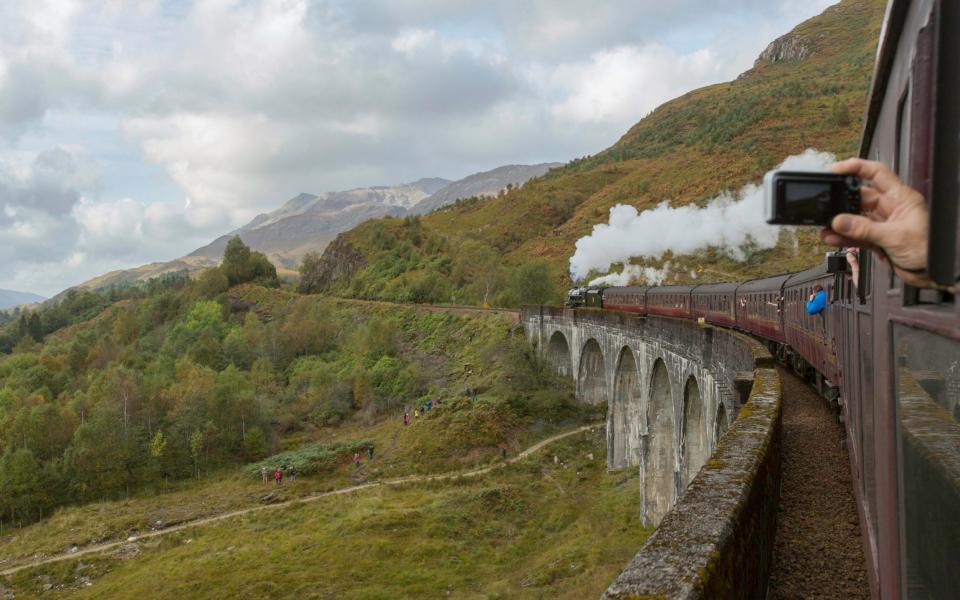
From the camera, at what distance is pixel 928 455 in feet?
5.84

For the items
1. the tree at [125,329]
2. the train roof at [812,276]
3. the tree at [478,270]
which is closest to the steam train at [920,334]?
the train roof at [812,276]

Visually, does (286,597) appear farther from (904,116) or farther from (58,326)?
(58,326)

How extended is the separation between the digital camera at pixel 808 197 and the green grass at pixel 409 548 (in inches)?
751

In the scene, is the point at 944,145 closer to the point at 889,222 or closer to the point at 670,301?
the point at 889,222

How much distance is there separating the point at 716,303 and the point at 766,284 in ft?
15.3

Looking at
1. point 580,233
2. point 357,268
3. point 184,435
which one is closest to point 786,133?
point 580,233

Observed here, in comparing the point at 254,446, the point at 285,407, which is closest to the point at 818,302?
the point at 254,446

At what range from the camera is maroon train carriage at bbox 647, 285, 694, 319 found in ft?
80.9

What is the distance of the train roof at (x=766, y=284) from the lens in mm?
15867

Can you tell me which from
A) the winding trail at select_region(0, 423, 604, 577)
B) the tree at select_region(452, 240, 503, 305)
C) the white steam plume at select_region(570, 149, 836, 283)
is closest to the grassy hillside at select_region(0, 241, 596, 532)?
the winding trail at select_region(0, 423, 604, 577)

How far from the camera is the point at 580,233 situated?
284 ft

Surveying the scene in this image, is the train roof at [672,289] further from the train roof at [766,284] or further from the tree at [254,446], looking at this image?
the tree at [254,446]

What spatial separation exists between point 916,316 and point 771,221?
1.68ft

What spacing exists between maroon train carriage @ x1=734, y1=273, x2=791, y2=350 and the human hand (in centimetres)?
1499
